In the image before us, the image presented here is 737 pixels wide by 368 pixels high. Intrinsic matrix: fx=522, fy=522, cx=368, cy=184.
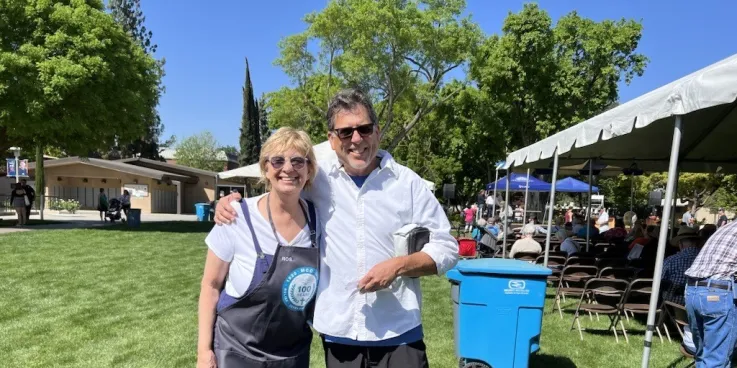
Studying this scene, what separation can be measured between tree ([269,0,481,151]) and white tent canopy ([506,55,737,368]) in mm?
14950

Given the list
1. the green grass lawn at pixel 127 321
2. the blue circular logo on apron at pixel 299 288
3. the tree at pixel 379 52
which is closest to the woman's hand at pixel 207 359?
the blue circular logo on apron at pixel 299 288

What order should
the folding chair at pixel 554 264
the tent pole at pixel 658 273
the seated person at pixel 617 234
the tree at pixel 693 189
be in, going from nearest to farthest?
the tent pole at pixel 658 273 < the folding chair at pixel 554 264 < the seated person at pixel 617 234 < the tree at pixel 693 189

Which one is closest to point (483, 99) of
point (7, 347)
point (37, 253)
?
point (37, 253)

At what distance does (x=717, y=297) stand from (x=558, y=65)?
2342cm

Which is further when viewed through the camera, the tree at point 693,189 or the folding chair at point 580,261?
the tree at point 693,189

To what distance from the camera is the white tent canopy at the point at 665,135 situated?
407 cm

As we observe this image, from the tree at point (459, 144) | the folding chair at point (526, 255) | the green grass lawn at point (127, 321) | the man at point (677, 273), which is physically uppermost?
the tree at point (459, 144)

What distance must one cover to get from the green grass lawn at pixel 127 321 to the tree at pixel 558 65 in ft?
58.6

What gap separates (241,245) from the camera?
81.0 inches

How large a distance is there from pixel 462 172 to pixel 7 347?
34.9 m

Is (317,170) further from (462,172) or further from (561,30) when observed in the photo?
(462,172)

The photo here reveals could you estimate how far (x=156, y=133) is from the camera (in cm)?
5628

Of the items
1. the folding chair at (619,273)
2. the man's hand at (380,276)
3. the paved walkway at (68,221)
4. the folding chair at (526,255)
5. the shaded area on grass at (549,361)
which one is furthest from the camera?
the paved walkway at (68,221)

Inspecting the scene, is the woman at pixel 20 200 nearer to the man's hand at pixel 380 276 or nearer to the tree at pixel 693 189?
the man's hand at pixel 380 276
